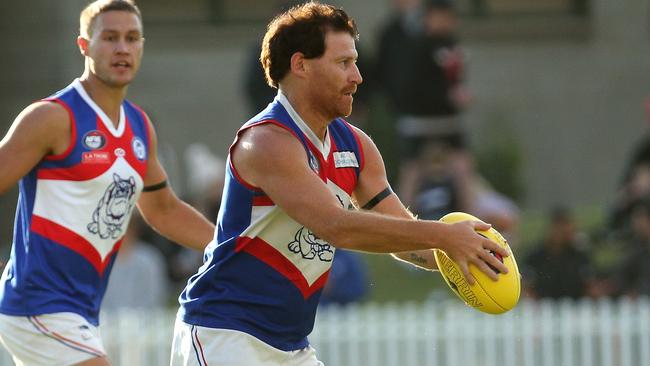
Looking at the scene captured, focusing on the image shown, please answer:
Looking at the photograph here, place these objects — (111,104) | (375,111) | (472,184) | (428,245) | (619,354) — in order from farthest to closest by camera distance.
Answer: (375,111)
(472,184)
(619,354)
(111,104)
(428,245)

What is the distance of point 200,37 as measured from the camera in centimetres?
Answer: 1703

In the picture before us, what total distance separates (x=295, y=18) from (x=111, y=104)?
1555 millimetres

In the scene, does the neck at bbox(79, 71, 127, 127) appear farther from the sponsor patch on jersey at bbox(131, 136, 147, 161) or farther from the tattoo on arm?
the tattoo on arm

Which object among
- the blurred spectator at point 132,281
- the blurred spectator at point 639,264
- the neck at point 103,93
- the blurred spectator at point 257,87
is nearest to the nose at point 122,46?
the neck at point 103,93

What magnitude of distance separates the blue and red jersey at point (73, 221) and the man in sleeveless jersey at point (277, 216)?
962 millimetres

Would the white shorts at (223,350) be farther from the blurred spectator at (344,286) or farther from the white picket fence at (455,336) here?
the blurred spectator at (344,286)

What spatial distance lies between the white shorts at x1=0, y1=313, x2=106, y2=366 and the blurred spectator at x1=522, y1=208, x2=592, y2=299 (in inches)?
247

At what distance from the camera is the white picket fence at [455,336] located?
36.4 ft

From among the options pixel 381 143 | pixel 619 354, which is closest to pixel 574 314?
pixel 619 354

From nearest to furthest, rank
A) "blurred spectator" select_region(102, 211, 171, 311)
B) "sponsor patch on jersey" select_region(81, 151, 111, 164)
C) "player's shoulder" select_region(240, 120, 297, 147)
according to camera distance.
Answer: "player's shoulder" select_region(240, 120, 297, 147), "sponsor patch on jersey" select_region(81, 151, 111, 164), "blurred spectator" select_region(102, 211, 171, 311)

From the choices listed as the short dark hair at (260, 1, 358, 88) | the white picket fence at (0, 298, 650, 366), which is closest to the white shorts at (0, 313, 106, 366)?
the short dark hair at (260, 1, 358, 88)

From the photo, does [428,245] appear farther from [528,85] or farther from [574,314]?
[528,85]

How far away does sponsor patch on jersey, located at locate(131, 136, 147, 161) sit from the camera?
6.61m

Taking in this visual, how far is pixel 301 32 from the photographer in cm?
536
